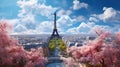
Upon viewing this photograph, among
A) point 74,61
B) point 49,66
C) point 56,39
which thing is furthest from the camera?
point 56,39

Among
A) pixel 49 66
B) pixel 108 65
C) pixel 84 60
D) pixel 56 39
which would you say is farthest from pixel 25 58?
pixel 56 39

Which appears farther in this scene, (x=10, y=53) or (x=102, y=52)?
(x=102, y=52)

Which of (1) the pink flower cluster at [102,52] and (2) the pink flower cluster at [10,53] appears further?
(1) the pink flower cluster at [102,52]

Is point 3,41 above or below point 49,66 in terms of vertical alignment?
above

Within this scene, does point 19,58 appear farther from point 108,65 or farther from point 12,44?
point 108,65

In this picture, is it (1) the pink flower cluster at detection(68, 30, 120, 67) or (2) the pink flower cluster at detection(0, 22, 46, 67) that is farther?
(1) the pink flower cluster at detection(68, 30, 120, 67)

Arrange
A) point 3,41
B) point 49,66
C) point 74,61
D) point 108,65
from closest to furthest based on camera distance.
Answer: point 3,41
point 108,65
point 74,61
point 49,66

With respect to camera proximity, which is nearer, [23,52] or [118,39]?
[23,52]

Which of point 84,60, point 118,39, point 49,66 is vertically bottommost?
point 49,66
